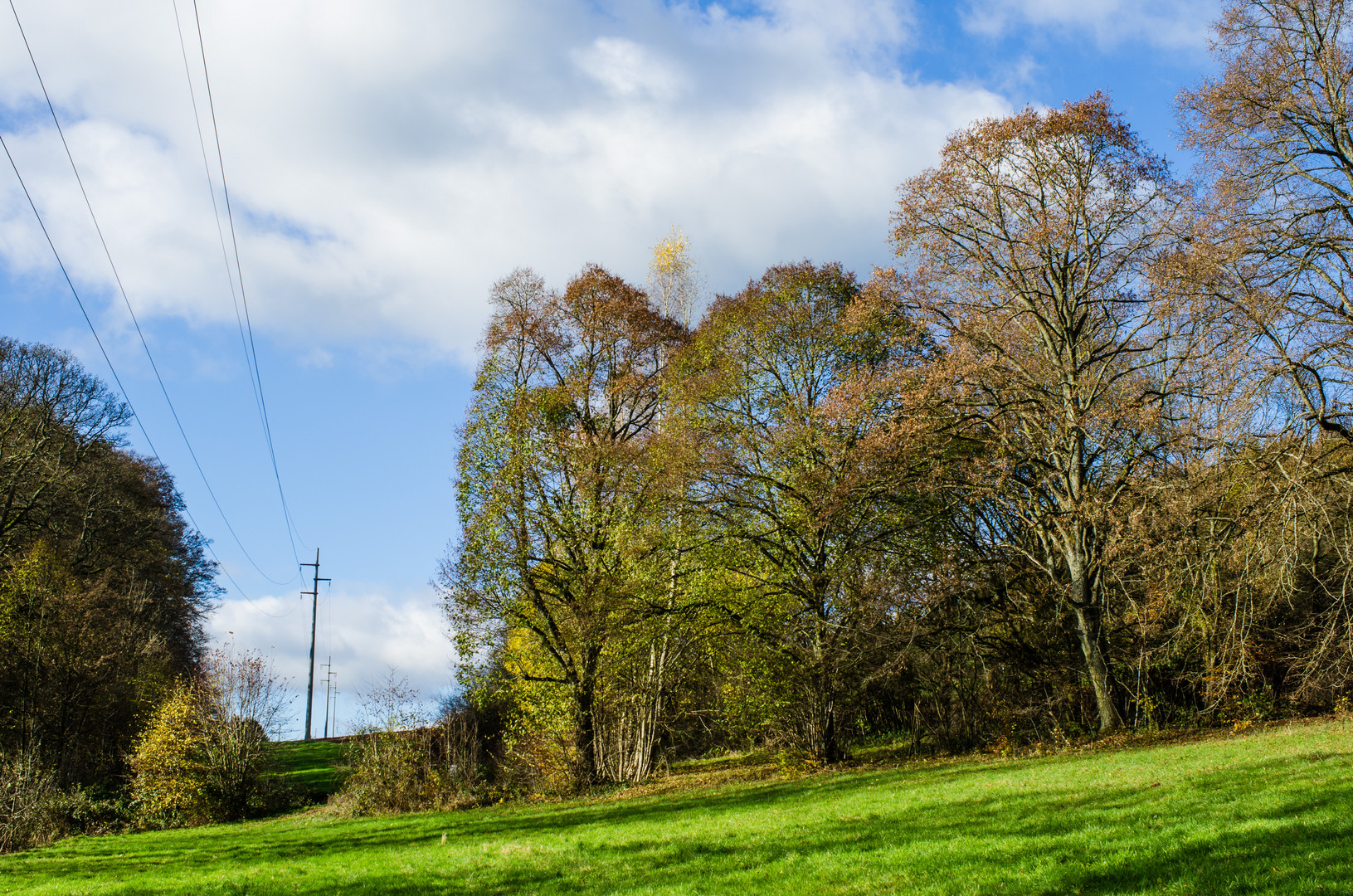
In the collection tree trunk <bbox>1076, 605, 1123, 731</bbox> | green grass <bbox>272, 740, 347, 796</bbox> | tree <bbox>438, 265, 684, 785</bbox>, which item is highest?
tree <bbox>438, 265, 684, 785</bbox>

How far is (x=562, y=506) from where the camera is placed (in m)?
21.1

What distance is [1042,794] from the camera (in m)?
10.1

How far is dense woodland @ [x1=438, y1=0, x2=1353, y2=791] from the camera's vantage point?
51.0 ft

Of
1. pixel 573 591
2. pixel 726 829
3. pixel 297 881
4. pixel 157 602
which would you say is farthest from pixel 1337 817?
pixel 157 602

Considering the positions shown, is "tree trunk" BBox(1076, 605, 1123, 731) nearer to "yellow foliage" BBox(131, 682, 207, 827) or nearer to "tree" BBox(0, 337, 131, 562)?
"yellow foliage" BBox(131, 682, 207, 827)

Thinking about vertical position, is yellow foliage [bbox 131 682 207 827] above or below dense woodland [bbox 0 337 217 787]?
below

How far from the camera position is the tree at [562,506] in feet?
65.5

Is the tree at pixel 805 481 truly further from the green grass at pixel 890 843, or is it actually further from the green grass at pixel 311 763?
the green grass at pixel 311 763

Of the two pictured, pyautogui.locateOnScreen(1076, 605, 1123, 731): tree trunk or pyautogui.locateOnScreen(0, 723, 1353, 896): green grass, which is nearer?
pyautogui.locateOnScreen(0, 723, 1353, 896): green grass

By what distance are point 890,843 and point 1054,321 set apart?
14506 mm

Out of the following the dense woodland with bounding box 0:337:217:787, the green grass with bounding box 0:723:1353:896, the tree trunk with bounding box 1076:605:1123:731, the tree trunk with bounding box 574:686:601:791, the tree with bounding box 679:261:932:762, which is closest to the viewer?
the green grass with bounding box 0:723:1353:896

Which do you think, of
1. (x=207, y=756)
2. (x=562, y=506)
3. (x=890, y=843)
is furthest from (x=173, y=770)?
(x=890, y=843)

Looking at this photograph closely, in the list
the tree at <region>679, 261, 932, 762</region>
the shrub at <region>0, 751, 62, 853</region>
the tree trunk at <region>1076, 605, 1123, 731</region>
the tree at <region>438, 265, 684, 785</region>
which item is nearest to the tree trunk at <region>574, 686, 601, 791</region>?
the tree at <region>438, 265, 684, 785</region>

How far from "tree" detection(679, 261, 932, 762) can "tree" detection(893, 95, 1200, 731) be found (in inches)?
69.7
